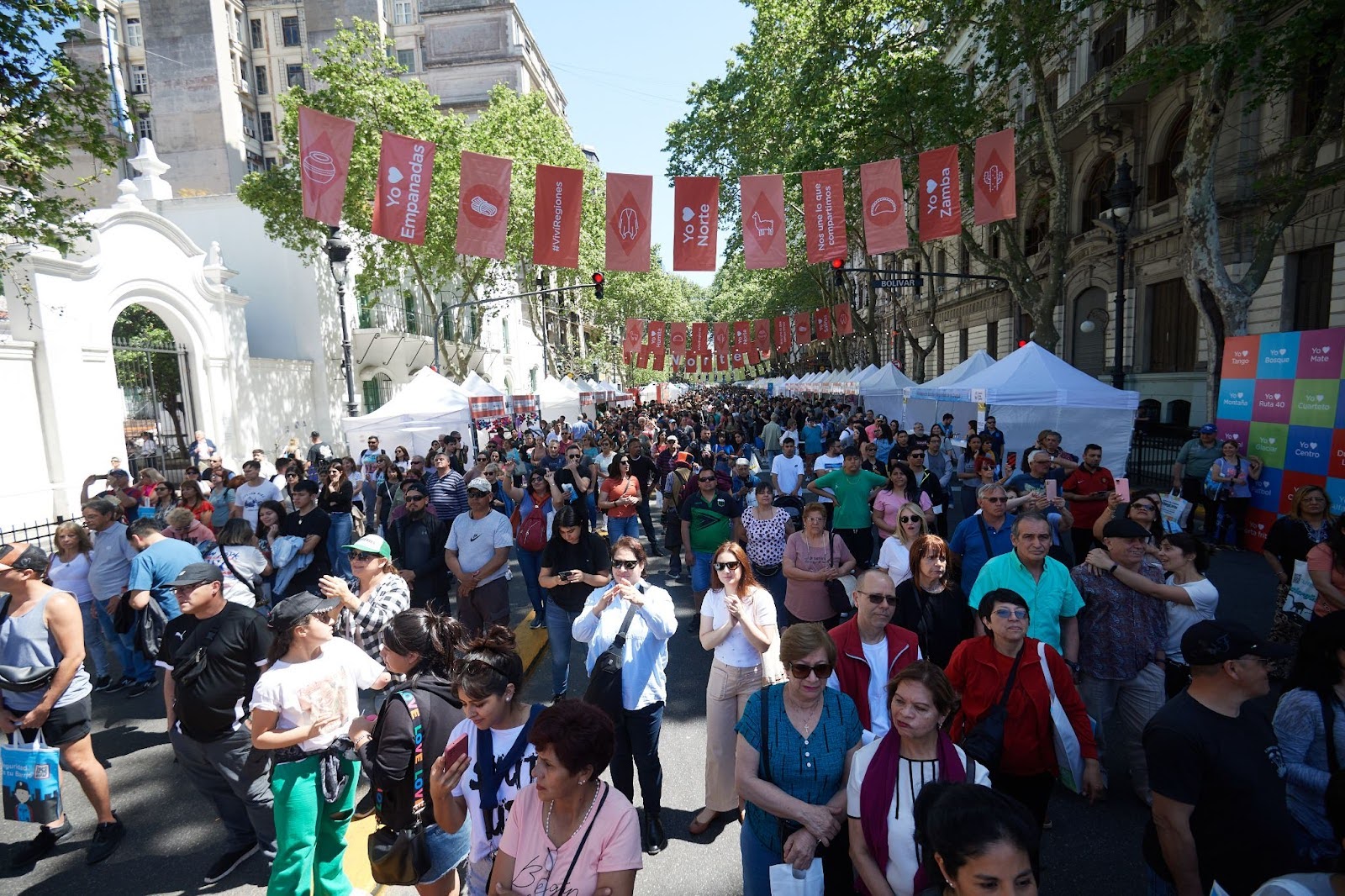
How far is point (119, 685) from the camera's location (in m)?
6.27

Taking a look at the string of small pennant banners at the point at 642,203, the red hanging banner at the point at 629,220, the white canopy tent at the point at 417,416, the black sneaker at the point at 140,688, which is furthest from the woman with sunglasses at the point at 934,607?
the white canopy tent at the point at 417,416

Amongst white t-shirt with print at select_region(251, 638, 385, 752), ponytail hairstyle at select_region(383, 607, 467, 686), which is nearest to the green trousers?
white t-shirt with print at select_region(251, 638, 385, 752)

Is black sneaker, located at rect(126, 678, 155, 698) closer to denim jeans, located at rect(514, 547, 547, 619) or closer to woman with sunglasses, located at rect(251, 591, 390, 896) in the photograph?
denim jeans, located at rect(514, 547, 547, 619)

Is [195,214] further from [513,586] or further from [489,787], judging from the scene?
[489,787]

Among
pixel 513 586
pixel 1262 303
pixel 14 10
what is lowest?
pixel 513 586

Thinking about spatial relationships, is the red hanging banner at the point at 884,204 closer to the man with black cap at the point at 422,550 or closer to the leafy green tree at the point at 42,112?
the man with black cap at the point at 422,550

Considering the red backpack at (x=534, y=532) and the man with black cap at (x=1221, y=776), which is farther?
the red backpack at (x=534, y=532)

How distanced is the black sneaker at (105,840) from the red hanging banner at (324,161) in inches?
270

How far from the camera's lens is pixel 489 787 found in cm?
260

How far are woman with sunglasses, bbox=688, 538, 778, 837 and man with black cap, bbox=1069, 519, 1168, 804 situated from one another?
6.30 ft

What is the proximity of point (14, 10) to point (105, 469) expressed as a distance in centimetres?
875

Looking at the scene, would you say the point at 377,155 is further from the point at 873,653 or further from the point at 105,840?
the point at 873,653

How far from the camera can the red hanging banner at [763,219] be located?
35.2 ft

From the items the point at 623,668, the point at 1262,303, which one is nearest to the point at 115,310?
the point at 623,668
